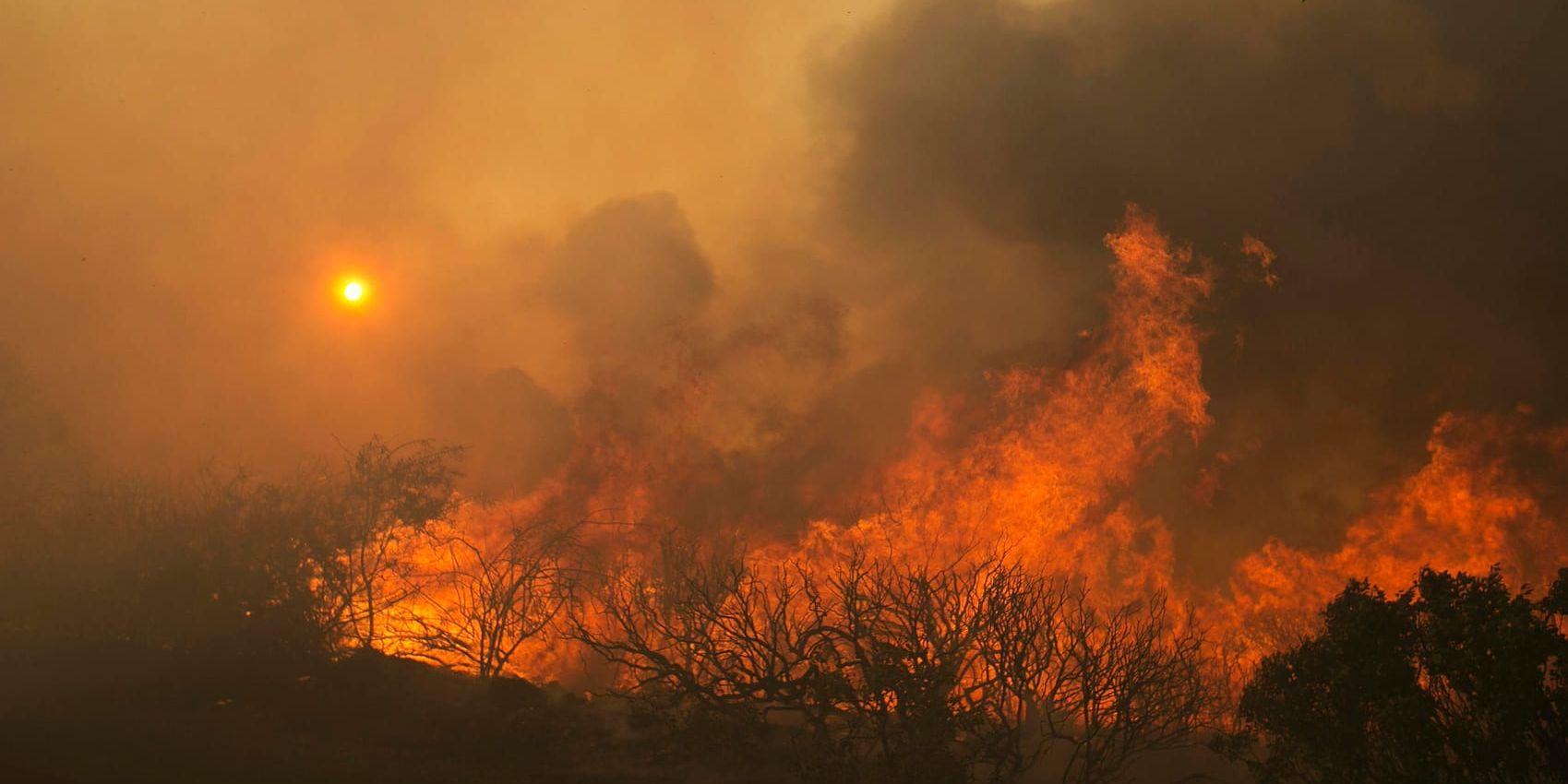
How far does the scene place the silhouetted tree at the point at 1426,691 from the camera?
1041cm

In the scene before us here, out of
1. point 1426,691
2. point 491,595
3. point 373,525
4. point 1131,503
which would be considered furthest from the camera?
point 1131,503

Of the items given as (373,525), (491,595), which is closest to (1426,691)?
(491,595)

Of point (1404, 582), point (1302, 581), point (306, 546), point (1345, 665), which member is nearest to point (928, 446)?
point (1302, 581)

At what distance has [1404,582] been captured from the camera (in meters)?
30.0

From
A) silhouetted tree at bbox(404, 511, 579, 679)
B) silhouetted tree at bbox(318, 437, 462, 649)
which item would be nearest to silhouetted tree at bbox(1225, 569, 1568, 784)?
silhouetted tree at bbox(404, 511, 579, 679)

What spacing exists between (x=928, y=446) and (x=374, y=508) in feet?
61.0

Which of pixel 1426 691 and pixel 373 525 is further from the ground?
pixel 373 525

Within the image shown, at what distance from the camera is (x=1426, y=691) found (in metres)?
12.0

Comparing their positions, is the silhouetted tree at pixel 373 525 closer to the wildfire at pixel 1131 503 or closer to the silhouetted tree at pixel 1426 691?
the wildfire at pixel 1131 503

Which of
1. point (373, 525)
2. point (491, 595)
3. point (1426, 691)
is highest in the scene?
point (373, 525)

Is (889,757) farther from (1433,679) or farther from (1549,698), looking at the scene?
(1549,698)

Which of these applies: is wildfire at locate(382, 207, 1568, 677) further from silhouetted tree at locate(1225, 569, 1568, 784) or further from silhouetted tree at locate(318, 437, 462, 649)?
silhouetted tree at locate(1225, 569, 1568, 784)

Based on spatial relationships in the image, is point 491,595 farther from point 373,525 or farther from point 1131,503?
point 1131,503

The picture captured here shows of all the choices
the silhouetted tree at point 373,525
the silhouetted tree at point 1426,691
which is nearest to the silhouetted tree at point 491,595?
the silhouetted tree at point 373,525
